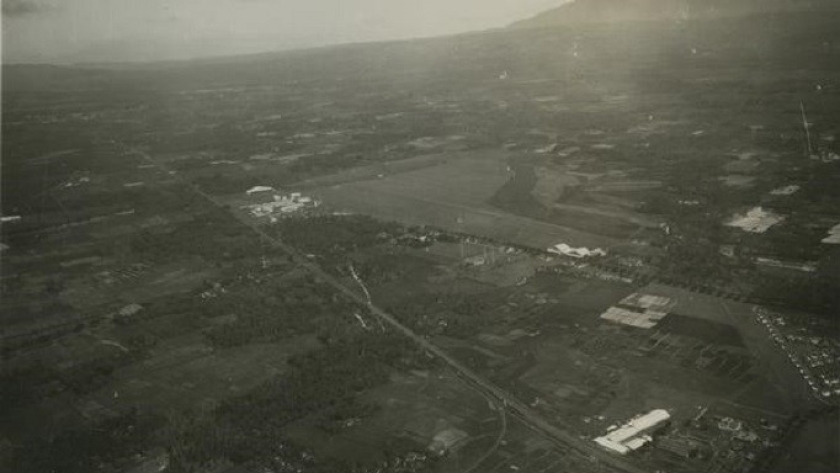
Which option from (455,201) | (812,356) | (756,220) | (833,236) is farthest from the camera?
(455,201)

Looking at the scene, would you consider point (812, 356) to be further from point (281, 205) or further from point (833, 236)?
point (281, 205)

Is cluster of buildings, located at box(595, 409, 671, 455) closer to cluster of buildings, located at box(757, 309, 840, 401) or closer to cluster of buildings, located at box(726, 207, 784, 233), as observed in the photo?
cluster of buildings, located at box(757, 309, 840, 401)

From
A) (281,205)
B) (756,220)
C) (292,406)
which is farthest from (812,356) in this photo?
(281,205)

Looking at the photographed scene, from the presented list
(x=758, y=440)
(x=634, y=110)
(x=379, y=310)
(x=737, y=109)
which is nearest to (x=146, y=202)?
(x=379, y=310)

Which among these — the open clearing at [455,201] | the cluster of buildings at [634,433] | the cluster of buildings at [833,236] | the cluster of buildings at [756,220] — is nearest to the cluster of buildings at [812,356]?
the cluster of buildings at [634,433]

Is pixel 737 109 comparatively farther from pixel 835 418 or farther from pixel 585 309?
pixel 835 418

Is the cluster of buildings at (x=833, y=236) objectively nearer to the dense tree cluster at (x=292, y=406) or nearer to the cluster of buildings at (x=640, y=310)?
the cluster of buildings at (x=640, y=310)
